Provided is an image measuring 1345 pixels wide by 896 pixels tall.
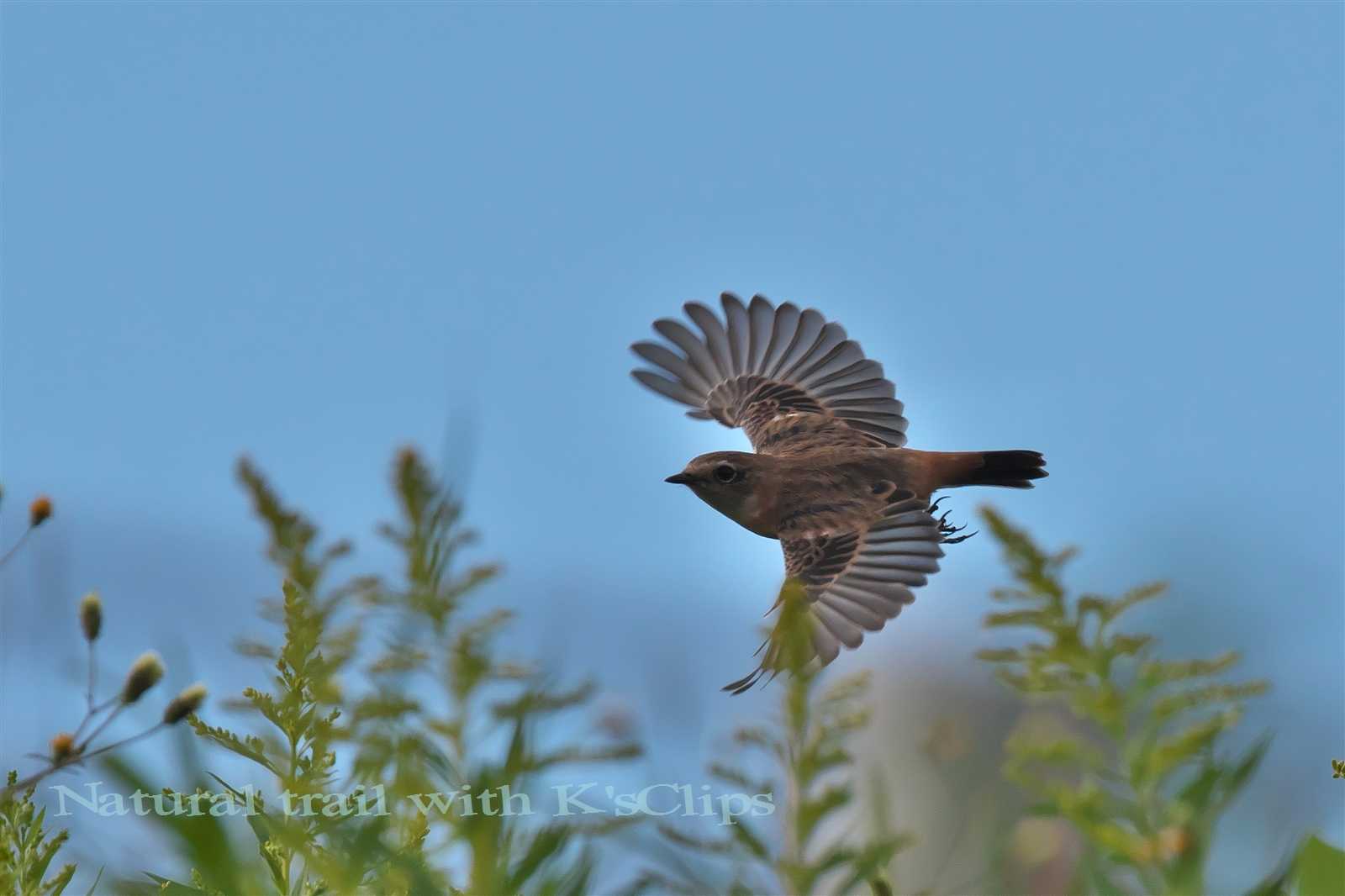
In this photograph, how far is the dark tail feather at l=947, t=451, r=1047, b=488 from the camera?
8.29m

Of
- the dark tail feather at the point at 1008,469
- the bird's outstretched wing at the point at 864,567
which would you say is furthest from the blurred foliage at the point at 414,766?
the dark tail feather at the point at 1008,469

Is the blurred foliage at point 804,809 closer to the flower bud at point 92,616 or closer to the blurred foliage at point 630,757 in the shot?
the blurred foliage at point 630,757

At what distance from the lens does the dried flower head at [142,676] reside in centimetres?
184

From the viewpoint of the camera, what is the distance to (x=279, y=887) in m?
1.60

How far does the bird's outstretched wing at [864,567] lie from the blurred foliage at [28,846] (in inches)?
220

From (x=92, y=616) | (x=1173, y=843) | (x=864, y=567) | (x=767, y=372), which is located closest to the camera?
(x=1173, y=843)

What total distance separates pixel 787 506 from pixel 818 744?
670cm

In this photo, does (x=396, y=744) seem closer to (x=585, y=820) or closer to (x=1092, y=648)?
(x=585, y=820)

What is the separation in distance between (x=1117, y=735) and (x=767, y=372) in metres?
10.1

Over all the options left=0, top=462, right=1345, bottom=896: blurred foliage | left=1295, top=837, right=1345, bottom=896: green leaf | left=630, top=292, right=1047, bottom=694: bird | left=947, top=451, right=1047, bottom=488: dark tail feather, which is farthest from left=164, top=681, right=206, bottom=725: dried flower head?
left=947, top=451, right=1047, bottom=488: dark tail feather

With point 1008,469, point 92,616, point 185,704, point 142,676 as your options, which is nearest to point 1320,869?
point 185,704

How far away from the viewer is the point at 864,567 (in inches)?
315

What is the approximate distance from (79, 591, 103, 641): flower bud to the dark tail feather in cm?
656

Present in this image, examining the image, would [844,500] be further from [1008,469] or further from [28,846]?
[28,846]
